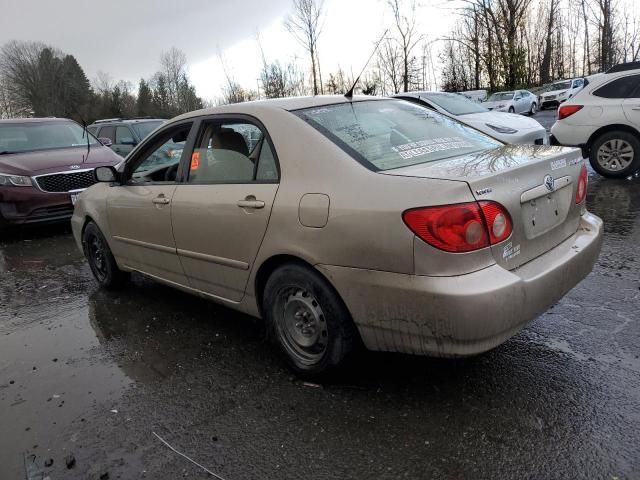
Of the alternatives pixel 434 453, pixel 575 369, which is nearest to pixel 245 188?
pixel 434 453

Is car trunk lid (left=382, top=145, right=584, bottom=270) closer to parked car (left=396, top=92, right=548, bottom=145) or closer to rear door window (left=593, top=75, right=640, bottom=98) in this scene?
parked car (left=396, top=92, right=548, bottom=145)

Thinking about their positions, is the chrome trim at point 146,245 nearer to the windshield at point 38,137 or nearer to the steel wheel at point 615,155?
the windshield at point 38,137

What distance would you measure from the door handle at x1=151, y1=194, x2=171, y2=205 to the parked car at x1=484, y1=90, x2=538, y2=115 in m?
24.8

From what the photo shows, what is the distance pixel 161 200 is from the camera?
152 inches

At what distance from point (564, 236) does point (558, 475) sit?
1.33 metres

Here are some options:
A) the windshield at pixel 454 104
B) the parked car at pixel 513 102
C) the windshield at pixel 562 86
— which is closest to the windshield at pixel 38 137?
the windshield at pixel 454 104

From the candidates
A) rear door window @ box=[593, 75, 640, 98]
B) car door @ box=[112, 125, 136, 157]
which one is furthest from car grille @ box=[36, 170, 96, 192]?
rear door window @ box=[593, 75, 640, 98]

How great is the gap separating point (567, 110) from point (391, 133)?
21.4ft

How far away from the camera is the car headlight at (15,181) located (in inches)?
295

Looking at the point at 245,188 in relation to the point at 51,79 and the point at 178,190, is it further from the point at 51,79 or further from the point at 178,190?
the point at 51,79

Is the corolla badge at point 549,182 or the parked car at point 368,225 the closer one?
the parked car at point 368,225

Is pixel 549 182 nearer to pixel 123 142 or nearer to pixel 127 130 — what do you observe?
pixel 123 142

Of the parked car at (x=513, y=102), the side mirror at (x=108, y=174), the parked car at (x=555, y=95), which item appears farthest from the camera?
the parked car at (x=555, y=95)

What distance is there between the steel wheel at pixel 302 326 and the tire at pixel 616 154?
7126 mm
